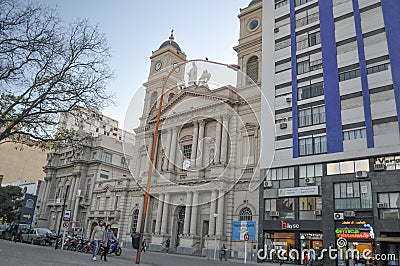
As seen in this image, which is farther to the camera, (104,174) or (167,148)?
(104,174)

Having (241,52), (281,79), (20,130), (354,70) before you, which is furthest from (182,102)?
(20,130)

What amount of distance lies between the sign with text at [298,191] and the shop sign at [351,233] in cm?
355

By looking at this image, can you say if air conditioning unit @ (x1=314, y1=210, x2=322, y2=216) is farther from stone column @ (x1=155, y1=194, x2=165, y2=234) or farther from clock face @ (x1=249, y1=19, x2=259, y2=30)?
clock face @ (x1=249, y1=19, x2=259, y2=30)

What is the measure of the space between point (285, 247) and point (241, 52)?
2258 cm

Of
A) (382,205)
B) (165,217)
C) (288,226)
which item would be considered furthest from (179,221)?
(382,205)

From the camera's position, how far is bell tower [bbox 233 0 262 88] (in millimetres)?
39562

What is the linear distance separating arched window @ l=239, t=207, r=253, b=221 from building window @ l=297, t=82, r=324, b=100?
12.1 m

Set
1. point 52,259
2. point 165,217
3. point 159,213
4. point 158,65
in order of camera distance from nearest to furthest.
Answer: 1. point 52,259
2. point 165,217
3. point 159,213
4. point 158,65

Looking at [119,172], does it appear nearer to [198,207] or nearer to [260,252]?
[198,207]

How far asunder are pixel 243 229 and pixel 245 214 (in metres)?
1.79

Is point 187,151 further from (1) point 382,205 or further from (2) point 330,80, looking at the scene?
(1) point 382,205

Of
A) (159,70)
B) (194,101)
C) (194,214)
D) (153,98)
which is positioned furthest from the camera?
(153,98)

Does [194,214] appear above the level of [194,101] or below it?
below

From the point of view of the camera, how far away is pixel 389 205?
25531 millimetres
